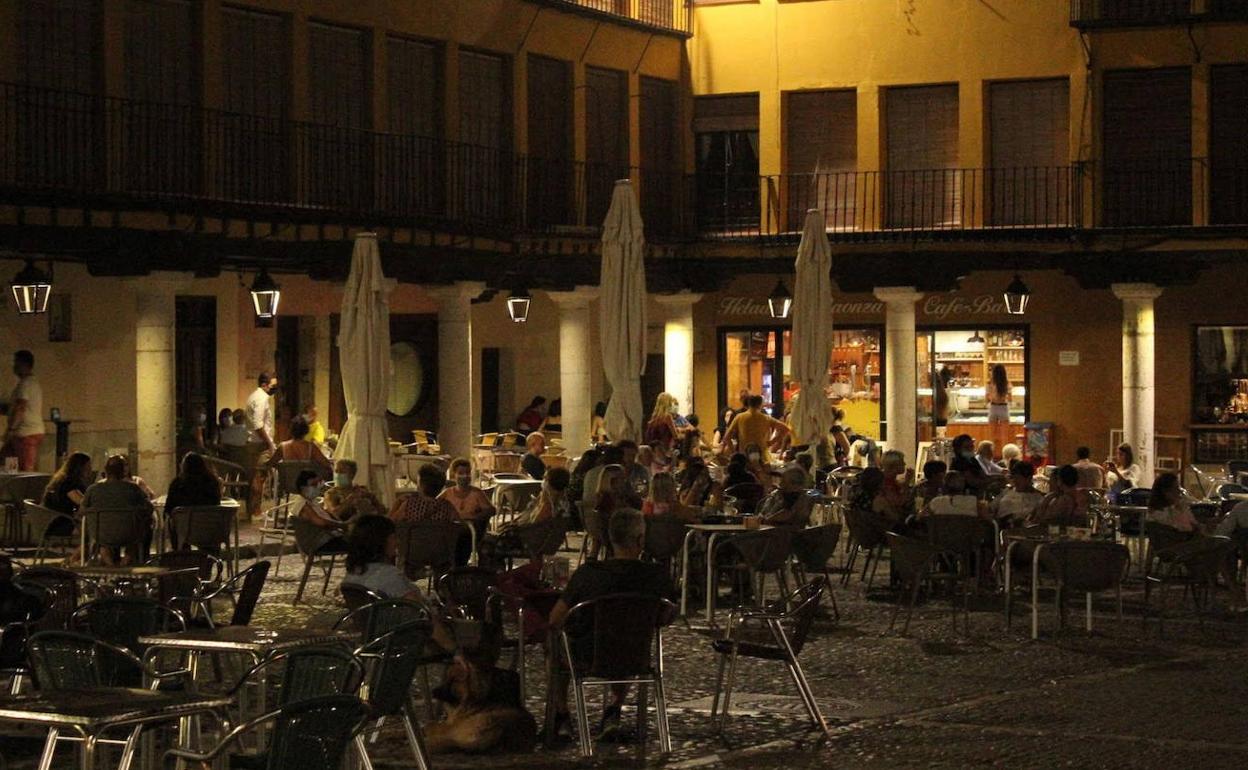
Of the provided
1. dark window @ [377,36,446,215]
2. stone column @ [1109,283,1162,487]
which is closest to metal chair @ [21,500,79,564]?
dark window @ [377,36,446,215]

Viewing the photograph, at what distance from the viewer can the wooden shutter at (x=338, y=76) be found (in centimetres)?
2688

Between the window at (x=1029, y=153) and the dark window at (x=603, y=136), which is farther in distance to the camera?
the window at (x=1029, y=153)

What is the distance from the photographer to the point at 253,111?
25.9 metres

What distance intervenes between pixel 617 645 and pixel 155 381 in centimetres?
1498

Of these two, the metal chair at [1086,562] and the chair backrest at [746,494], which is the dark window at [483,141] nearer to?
the chair backrest at [746,494]

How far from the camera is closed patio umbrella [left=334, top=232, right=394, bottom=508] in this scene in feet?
64.8

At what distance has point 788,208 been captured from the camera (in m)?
31.9

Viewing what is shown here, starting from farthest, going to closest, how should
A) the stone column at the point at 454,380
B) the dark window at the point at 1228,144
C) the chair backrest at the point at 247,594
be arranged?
1. the dark window at the point at 1228,144
2. the stone column at the point at 454,380
3. the chair backrest at the point at 247,594

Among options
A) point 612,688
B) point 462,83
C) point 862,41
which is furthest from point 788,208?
point 612,688

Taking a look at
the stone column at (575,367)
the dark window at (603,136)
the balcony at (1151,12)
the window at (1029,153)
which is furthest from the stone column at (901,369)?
the balcony at (1151,12)

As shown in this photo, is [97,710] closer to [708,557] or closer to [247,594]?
[247,594]

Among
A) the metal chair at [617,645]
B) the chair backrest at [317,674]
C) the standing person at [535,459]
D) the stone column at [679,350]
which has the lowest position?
the metal chair at [617,645]

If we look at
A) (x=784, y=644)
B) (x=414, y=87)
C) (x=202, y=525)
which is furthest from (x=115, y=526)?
(x=414, y=87)

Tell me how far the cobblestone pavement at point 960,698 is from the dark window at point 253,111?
362 inches
